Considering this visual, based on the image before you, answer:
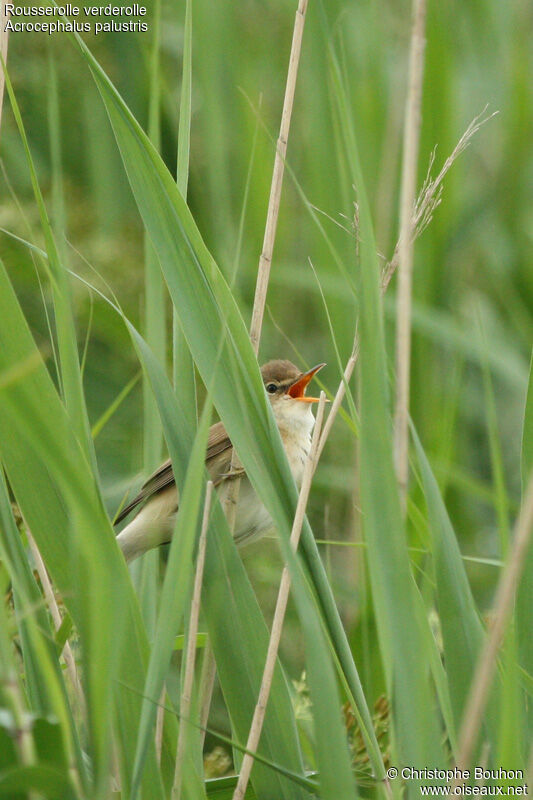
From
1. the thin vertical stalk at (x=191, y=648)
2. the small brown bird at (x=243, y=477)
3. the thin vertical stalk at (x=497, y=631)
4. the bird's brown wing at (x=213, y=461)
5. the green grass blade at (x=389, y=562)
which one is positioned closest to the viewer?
the thin vertical stalk at (x=497, y=631)

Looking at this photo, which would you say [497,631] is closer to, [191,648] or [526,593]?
[526,593]

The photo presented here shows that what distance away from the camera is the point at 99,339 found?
391cm

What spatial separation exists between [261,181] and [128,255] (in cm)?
68

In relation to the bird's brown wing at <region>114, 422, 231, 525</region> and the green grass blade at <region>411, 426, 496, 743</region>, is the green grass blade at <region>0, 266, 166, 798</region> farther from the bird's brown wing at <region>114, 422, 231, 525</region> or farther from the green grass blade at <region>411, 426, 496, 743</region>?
the bird's brown wing at <region>114, 422, 231, 525</region>

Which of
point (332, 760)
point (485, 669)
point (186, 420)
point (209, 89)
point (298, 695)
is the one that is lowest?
point (298, 695)

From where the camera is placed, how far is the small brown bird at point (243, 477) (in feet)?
8.48

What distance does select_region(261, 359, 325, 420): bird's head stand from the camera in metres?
3.04

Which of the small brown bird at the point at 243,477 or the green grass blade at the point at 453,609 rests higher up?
the green grass blade at the point at 453,609

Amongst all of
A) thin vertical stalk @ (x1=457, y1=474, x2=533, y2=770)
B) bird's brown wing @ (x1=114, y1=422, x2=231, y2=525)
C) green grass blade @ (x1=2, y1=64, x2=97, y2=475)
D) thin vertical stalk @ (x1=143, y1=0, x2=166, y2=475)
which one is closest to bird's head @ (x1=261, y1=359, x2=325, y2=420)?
bird's brown wing @ (x1=114, y1=422, x2=231, y2=525)

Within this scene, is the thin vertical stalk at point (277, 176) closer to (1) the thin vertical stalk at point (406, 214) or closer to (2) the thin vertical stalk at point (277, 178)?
(2) the thin vertical stalk at point (277, 178)

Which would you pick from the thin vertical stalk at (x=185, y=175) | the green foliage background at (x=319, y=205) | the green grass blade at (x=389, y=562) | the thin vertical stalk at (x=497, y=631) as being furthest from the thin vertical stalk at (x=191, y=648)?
the green foliage background at (x=319, y=205)

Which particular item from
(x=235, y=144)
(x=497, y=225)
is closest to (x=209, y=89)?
(x=235, y=144)

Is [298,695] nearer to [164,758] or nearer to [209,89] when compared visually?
[164,758]

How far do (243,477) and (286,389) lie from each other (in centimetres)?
49
